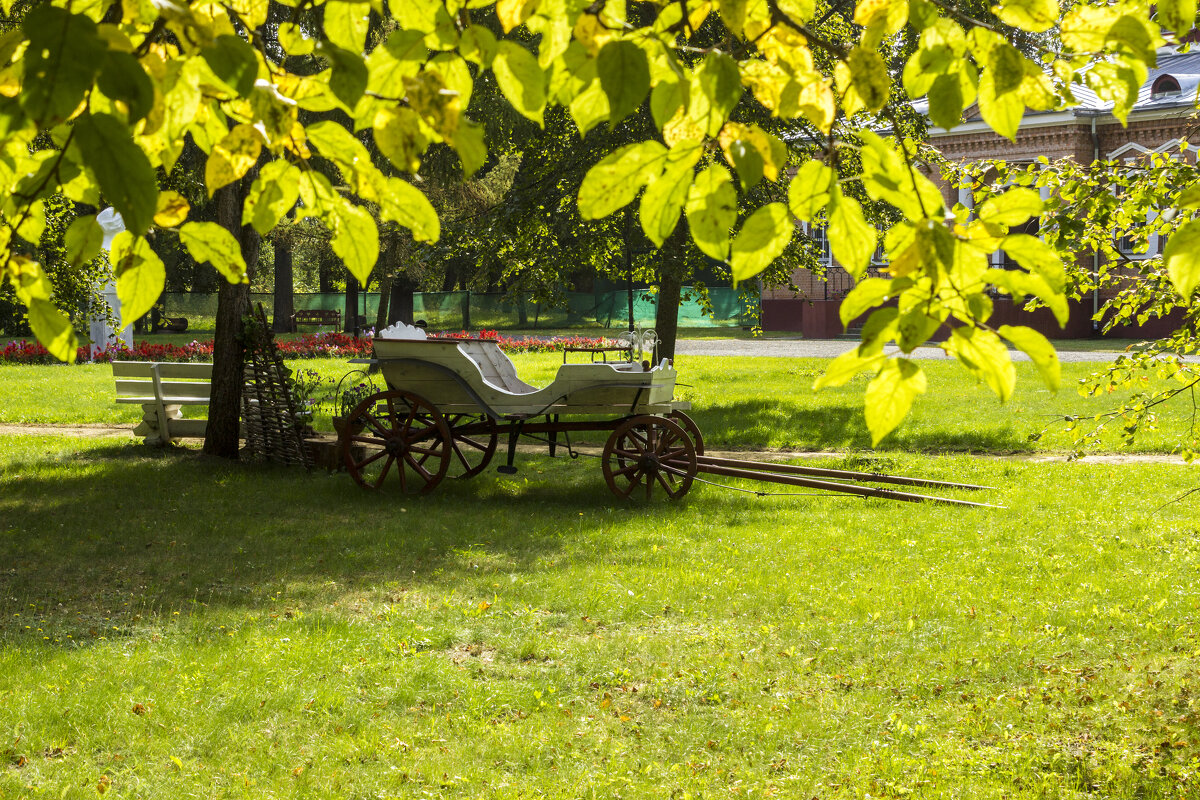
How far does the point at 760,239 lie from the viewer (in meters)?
1.35

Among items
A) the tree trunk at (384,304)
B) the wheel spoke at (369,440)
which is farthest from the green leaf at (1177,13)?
the tree trunk at (384,304)

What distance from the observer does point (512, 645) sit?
18.3ft

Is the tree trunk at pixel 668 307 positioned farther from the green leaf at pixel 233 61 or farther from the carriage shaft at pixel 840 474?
the green leaf at pixel 233 61

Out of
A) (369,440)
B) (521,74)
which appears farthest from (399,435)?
(521,74)

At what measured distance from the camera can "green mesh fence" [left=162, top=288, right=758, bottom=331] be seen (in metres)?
45.4

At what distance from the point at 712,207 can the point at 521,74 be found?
30cm

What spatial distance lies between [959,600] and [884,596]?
43 centimetres

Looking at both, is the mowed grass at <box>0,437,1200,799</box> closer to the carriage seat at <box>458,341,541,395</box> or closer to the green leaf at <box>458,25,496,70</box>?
the carriage seat at <box>458,341,541,395</box>

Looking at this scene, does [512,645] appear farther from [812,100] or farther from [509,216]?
[509,216]

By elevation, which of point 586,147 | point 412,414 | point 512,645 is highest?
point 586,147

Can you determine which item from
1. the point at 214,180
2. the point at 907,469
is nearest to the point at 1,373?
the point at 907,469

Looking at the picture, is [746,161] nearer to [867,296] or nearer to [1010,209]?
[867,296]

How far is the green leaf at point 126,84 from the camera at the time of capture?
105cm

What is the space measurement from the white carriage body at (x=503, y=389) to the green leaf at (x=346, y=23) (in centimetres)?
784
